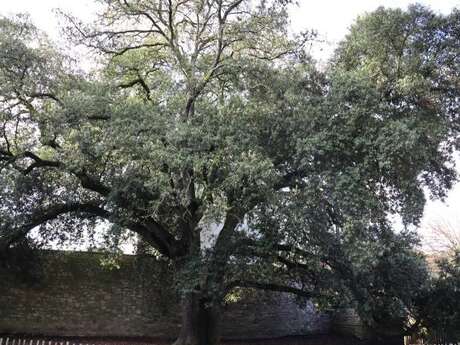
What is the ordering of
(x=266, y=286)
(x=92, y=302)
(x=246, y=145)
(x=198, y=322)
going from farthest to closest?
1. (x=92, y=302)
2. (x=198, y=322)
3. (x=266, y=286)
4. (x=246, y=145)

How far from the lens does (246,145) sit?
33.2ft

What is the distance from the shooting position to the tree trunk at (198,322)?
11938 mm

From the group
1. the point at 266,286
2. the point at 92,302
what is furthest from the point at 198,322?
the point at 92,302

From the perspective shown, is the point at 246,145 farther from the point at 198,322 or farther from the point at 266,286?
the point at 198,322

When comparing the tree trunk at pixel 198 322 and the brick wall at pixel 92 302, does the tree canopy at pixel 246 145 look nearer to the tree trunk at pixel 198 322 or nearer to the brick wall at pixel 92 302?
the tree trunk at pixel 198 322

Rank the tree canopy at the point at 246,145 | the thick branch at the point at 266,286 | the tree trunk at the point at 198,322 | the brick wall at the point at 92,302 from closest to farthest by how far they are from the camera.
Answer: the tree canopy at the point at 246,145 → the thick branch at the point at 266,286 → the tree trunk at the point at 198,322 → the brick wall at the point at 92,302

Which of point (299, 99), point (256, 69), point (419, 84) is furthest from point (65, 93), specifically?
point (419, 84)

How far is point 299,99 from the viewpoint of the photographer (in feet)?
35.2

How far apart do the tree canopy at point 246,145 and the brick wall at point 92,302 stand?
2.10 m

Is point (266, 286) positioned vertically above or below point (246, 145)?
below

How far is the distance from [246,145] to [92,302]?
27.1 feet

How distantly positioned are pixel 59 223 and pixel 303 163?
785 cm

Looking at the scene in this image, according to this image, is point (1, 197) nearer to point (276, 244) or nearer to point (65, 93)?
point (65, 93)

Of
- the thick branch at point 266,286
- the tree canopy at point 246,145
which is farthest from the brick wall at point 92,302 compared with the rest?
the thick branch at point 266,286
